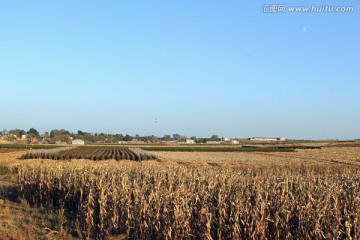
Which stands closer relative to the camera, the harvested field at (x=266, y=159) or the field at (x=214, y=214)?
the field at (x=214, y=214)

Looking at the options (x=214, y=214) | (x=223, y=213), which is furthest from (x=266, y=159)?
(x=214, y=214)

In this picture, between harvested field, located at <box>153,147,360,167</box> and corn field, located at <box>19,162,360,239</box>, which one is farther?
harvested field, located at <box>153,147,360,167</box>

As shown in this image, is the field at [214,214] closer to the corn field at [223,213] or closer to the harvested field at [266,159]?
the corn field at [223,213]

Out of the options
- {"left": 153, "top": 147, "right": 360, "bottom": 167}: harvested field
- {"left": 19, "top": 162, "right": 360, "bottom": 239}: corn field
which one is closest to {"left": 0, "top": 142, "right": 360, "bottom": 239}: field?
{"left": 19, "top": 162, "right": 360, "bottom": 239}: corn field

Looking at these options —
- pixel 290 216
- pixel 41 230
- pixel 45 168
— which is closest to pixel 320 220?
pixel 290 216

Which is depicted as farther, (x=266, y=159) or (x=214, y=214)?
(x=266, y=159)

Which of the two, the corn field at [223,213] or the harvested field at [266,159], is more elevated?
the corn field at [223,213]

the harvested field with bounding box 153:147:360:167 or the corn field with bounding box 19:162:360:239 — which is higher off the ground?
the corn field with bounding box 19:162:360:239

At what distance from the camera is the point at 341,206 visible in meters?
8.98

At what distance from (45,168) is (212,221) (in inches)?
432

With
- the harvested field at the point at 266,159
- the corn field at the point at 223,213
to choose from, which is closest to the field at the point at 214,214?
the corn field at the point at 223,213

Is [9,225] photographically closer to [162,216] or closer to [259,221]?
[162,216]

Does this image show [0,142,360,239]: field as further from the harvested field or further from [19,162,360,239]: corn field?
the harvested field

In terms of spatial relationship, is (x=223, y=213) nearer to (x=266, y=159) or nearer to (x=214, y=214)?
(x=214, y=214)
